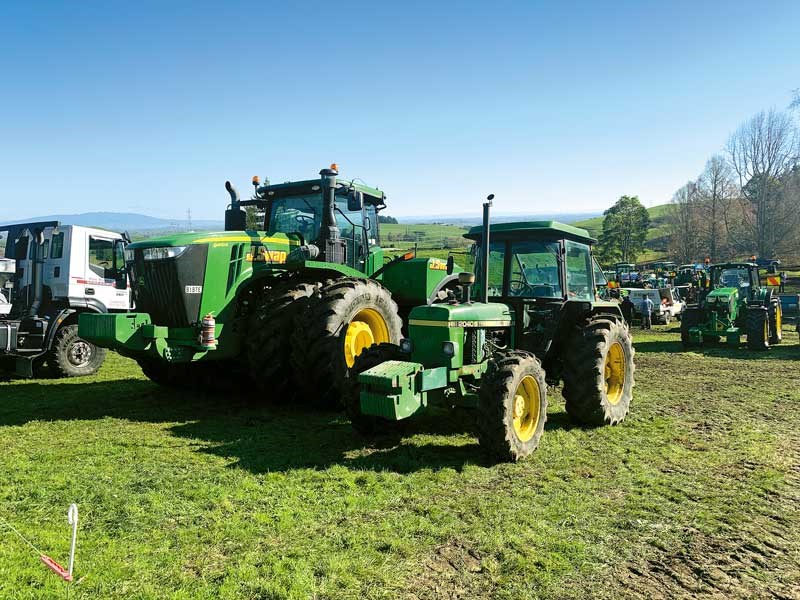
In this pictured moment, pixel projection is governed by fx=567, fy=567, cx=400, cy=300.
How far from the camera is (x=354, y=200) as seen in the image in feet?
26.9

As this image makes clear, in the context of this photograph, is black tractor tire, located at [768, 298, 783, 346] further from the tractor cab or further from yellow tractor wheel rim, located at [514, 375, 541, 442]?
yellow tractor wheel rim, located at [514, 375, 541, 442]

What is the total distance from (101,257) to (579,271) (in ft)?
29.1

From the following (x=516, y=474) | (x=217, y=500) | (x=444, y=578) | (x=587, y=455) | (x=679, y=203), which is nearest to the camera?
(x=444, y=578)

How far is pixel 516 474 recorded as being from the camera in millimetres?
5035

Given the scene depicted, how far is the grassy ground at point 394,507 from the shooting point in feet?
Answer: 10.8

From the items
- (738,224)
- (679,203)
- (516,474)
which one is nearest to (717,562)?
(516,474)

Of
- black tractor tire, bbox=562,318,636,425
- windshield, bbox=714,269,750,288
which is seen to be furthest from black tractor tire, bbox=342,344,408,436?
windshield, bbox=714,269,750,288

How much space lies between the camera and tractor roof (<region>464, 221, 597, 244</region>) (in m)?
6.88

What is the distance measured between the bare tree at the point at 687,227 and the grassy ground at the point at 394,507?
4967 centimetres

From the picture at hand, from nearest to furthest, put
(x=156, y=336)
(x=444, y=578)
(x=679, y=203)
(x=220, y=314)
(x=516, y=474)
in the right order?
(x=444, y=578) < (x=516, y=474) < (x=156, y=336) < (x=220, y=314) < (x=679, y=203)

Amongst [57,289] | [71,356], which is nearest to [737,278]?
[71,356]

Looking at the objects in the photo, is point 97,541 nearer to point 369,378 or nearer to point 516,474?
point 369,378

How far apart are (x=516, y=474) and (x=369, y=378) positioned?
1.56m

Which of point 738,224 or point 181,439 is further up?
point 738,224
